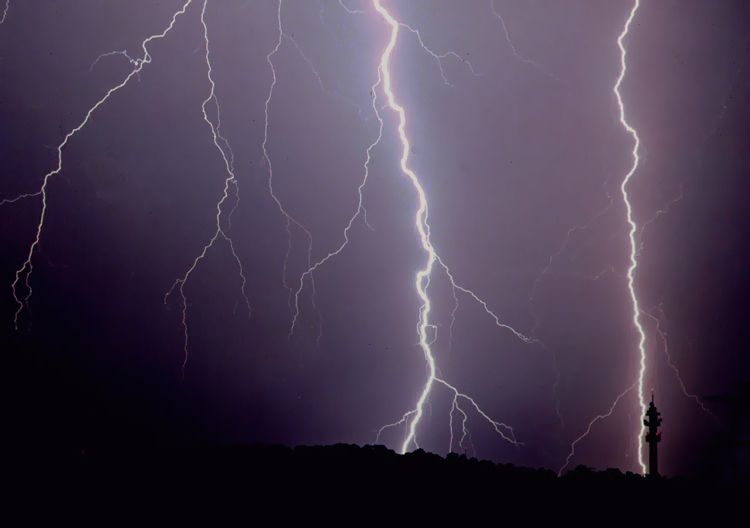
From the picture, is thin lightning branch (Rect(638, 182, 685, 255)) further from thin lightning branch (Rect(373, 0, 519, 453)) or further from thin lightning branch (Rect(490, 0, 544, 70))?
thin lightning branch (Rect(490, 0, 544, 70))

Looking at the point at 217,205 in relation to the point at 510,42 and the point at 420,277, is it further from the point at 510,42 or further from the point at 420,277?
the point at 510,42

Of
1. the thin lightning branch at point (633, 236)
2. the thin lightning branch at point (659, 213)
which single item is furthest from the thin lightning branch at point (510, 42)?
the thin lightning branch at point (659, 213)

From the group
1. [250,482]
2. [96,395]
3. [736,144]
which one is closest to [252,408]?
[96,395]

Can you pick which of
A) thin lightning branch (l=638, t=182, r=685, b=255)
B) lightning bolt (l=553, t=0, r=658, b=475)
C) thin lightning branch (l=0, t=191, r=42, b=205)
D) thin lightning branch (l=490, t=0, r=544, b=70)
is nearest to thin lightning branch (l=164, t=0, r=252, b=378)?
thin lightning branch (l=0, t=191, r=42, b=205)

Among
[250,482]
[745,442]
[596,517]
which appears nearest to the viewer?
[596,517]

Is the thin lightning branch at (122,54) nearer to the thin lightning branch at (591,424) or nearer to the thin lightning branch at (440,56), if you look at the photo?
the thin lightning branch at (440,56)

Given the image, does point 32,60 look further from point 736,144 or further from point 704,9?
point 736,144
